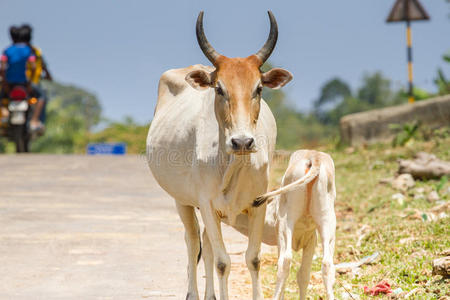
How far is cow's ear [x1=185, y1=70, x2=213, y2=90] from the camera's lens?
4.41 meters

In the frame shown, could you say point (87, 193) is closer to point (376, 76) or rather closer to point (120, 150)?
point (120, 150)

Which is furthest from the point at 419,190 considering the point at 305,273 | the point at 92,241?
the point at 305,273

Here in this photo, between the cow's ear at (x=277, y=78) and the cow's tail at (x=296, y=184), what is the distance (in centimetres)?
62

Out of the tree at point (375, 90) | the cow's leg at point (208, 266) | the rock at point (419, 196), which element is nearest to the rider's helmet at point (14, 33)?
the rock at point (419, 196)

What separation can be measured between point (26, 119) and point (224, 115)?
11836 mm

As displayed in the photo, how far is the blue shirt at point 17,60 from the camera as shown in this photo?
49.5 ft

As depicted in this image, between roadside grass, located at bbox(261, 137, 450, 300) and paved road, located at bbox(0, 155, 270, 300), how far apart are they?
28.9 inches

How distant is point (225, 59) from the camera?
4348mm

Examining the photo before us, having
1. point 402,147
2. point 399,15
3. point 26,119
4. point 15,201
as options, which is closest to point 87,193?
point 15,201

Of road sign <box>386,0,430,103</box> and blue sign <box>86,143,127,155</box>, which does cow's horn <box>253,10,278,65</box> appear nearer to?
road sign <box>386,0,430,103</box>

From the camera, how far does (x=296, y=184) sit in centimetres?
453

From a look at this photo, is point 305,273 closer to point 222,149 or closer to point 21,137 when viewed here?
point 222,149

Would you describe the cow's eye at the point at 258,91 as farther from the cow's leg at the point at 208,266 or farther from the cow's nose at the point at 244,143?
the cow's leg at the point at 208,266

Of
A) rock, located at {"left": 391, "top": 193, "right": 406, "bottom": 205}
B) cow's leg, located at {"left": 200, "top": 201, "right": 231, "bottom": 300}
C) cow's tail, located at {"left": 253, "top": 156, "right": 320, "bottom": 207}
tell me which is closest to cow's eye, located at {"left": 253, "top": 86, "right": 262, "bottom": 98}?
cow's tail, located at {"left": 253, "top": 156, "right": 320, "bottom": 207}
